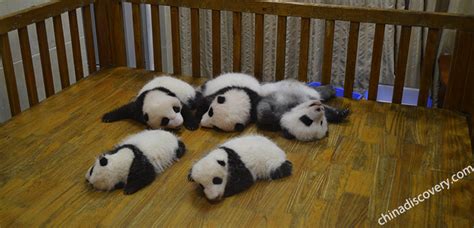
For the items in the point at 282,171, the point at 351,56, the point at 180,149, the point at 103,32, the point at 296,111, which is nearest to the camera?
the point at 282,171

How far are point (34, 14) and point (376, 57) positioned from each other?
1528 millimetres

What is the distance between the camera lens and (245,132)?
2.05 metres

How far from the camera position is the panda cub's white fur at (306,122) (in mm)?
1927

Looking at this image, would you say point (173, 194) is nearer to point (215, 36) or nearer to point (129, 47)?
point (215, 36)

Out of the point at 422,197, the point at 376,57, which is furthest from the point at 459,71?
the point at 422,197

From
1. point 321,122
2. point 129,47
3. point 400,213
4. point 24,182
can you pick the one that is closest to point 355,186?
point 400,213

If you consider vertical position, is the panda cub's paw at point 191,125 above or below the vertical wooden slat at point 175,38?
below

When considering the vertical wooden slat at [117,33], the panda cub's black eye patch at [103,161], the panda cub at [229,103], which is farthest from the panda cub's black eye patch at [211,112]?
the vertical wooden slat at [117,33]

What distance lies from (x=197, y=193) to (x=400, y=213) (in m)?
0.64

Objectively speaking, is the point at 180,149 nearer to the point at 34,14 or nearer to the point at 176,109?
the point at 176,109

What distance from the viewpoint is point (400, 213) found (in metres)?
1.55

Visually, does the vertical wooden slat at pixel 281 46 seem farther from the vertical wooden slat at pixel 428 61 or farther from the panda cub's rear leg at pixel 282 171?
the panda cub's rear leg at pixel 282 171

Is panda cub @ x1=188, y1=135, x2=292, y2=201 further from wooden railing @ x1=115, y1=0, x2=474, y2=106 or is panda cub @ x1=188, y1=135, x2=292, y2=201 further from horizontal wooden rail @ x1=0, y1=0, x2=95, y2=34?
horizontal wooden rail @ x1=0, y1=0, x2=95, y2=34

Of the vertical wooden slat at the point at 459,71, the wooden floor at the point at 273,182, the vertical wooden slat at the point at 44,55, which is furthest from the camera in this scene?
the vertical wooden slat at the point at 44,55
